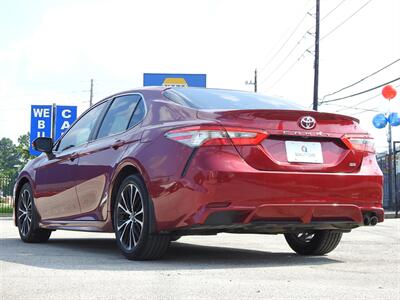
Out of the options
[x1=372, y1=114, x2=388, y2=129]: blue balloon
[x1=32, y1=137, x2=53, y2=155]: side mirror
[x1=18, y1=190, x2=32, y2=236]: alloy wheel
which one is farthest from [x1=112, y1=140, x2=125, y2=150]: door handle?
[x1=372, y1=114, x2=388, y2=129]: blue balloon

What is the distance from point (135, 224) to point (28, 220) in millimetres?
2913

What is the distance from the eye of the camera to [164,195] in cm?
522

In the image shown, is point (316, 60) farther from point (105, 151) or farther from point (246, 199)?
point (246, 199)

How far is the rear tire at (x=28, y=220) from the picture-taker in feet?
25.8

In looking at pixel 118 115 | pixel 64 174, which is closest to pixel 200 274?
pixel 118 115

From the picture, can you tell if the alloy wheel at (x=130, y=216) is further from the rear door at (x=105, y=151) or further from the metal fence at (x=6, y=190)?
the metal fence at (x=6, y=190)

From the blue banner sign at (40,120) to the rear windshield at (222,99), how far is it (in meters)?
19.2

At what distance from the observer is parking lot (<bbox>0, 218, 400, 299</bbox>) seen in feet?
13.0

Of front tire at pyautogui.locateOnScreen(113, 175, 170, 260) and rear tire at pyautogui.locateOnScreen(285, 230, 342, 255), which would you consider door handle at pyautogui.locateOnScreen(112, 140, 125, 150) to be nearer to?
front tire at pyautogui.locateOnScreen(113, 175, 170, 260)

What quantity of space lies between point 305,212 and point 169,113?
4.74 ft

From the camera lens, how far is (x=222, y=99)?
5887 millimetres

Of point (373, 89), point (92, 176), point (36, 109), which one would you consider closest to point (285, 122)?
point (92, 176)

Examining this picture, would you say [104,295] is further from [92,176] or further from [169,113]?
[92,176]

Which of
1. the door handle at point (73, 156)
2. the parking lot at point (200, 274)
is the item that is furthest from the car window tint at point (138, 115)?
the parking lot at point (200, 274)
